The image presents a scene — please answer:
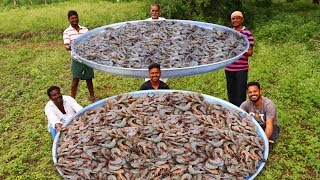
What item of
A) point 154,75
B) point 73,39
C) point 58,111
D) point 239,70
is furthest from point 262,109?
point 73,39

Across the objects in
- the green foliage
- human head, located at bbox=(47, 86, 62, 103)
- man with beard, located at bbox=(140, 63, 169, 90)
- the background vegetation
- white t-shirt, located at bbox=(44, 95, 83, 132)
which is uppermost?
man with beard, located at bbox=(140, 63, 169, 90)

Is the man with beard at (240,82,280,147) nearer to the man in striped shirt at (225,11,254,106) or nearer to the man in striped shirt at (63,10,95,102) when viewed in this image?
the man in striped shirt at (225,11,254,106)

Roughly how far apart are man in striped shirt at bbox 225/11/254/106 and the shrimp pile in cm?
15

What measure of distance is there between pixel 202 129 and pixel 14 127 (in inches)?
180

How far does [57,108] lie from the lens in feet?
17.2

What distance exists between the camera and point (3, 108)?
7543 mm

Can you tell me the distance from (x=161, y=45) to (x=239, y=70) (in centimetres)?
140

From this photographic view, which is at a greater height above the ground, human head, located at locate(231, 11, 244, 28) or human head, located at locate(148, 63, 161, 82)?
human head, located at locate(231, 11, 244, 28)

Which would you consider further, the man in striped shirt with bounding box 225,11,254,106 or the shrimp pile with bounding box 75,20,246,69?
the man in striped shirt with bounding box 225,11,254,106

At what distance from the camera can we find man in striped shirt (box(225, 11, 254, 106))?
5598 millimetres

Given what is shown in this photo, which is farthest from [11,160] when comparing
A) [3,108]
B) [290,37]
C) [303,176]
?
[290,37]

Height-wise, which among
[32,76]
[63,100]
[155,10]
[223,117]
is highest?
[155,10]

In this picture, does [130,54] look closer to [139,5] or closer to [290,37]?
[290,37]

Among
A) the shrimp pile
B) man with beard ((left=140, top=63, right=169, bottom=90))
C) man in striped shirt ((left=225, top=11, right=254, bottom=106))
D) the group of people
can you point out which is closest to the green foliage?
the group of people
